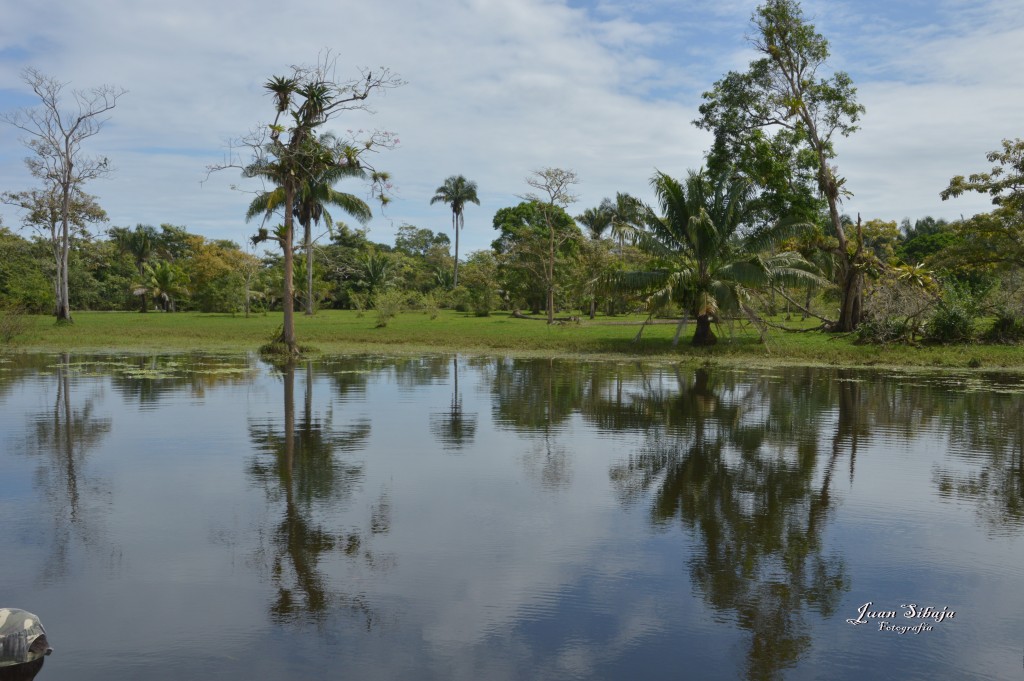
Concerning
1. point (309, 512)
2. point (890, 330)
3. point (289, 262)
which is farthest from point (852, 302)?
point (309, 512)

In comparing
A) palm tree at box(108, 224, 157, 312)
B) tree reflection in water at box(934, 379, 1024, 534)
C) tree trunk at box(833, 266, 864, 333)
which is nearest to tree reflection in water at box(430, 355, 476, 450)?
tree reflection in water at box(934, 379, 1024, 534)

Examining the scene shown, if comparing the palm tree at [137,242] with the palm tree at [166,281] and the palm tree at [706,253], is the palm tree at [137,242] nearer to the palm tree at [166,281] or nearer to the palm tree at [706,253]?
the palm tree at [166,281]

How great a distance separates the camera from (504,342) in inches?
1160

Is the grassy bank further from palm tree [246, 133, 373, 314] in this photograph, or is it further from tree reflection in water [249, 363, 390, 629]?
tree reflection in water [249, 363, 390, 629]

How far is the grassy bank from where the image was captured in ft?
79.2

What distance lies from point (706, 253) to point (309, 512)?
2148 cm

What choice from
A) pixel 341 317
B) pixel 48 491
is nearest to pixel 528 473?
pixel 48 491

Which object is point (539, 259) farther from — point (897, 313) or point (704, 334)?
point (897, 313)

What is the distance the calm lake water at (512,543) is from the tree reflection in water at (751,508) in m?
0.03

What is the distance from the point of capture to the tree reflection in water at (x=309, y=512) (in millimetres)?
5523

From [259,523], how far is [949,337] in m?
23.8

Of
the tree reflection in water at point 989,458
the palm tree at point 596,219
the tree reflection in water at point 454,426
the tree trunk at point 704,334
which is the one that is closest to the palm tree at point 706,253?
the tree trunk at point 704,334

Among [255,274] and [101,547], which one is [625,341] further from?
[255,274]

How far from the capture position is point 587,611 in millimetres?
5398
